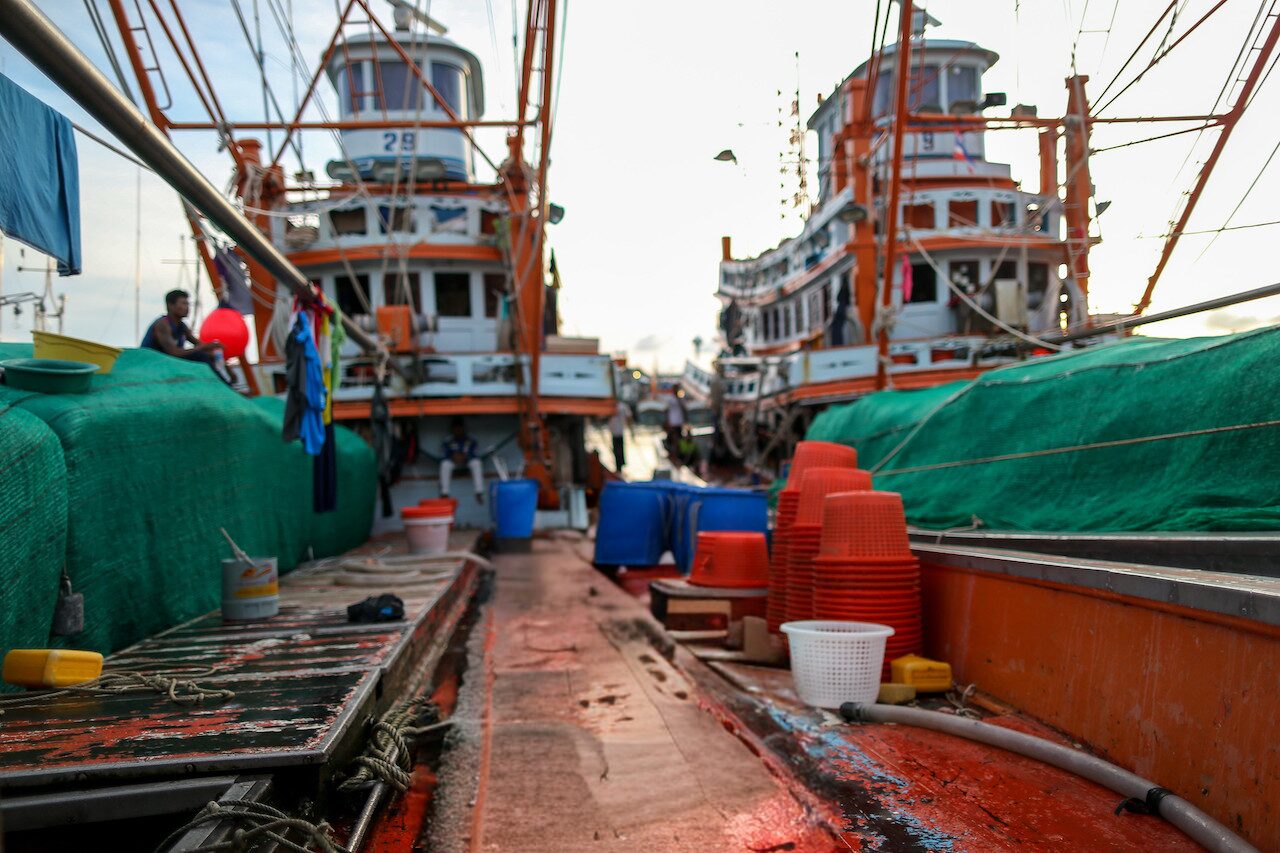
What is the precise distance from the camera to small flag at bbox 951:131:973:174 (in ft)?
72.0

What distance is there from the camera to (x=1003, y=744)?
4117 mm

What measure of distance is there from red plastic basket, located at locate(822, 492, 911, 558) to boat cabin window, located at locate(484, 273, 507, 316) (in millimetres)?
12147

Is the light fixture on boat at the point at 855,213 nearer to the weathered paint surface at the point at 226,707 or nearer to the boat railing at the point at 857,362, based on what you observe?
the boat railing at the point at 857,362

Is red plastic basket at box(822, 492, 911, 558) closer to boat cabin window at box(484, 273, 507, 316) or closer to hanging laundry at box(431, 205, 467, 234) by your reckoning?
boat cabin window at box(484, 273, 507, 316)

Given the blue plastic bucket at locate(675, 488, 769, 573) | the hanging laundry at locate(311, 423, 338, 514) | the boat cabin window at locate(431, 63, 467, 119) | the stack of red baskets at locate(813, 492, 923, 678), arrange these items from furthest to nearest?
the boat cabin window at locate(431, 63, 467, 119) < the blue plastic bucket at locate(675, 488, 769, 573) < the hanging laundry at locate(311, 423, 338, 514) < the stack of red baskets at locate(813, 492, 923, 678)

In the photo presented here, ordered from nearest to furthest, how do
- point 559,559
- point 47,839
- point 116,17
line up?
point 47,839
point 116,17
point 559,559

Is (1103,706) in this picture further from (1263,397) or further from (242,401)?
(242,401)

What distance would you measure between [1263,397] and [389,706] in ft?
13.1

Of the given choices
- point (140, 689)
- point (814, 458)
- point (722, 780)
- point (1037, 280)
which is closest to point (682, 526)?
point (814, 458)

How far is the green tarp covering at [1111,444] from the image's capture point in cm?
448

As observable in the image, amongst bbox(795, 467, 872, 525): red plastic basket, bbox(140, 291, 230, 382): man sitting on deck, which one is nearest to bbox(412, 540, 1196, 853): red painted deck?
bbox(795, 467, 872, 525): red plastic basket

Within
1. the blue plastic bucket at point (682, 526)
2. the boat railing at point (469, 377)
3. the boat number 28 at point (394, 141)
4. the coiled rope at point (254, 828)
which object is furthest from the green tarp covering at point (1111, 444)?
the boat number 28 at point (394, 141)

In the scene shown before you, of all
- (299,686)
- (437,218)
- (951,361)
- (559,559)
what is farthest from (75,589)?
(951,361)

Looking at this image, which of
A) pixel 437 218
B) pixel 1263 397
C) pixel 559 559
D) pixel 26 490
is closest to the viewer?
pixel 26 490
